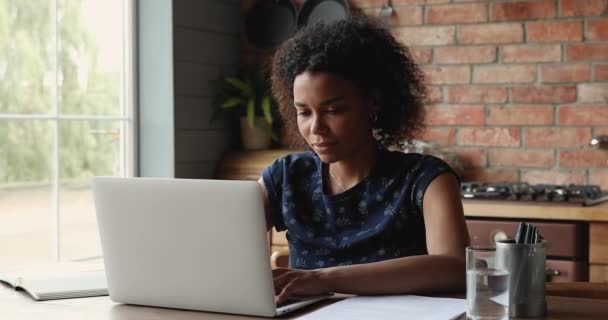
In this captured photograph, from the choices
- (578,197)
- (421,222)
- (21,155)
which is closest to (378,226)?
(421,222)

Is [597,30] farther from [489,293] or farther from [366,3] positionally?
[489,293]

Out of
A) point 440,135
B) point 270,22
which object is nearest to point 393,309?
point 440,135

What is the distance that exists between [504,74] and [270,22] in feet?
3.50

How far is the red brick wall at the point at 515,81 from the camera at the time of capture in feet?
11.3

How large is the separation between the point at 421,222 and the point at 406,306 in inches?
20.5

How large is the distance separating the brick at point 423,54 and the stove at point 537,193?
60 centimetres

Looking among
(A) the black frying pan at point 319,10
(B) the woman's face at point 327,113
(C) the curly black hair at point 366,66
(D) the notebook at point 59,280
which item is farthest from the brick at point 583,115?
(D) the notebook at point 59,280

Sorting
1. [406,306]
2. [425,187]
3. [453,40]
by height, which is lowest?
[406,306]

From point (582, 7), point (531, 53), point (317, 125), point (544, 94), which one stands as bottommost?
point (317, 125)

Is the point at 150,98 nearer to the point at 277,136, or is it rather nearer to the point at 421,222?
the point at 277,136

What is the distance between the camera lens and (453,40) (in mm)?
3645

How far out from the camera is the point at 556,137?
11.5 feet

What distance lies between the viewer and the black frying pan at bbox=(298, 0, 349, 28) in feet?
12.5

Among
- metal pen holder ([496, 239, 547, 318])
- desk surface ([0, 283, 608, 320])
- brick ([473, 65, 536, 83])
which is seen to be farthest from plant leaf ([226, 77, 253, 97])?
metal pen holder ([496, 239, 547, 318])
